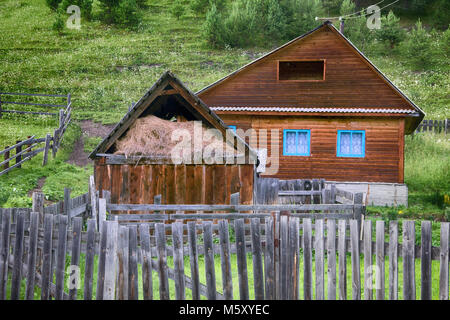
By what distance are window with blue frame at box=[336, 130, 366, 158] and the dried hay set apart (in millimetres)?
10998

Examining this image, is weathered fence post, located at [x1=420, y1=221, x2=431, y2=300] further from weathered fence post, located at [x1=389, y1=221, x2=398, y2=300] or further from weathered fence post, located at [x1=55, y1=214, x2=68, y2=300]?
weathered fence post, located at [x1=55, y1=214, x2=68, y2=300]

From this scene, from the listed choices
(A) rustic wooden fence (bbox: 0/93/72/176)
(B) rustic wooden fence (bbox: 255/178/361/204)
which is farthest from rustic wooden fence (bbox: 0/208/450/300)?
(A) rustic wooden fence (bbox: 0/93/72/176)

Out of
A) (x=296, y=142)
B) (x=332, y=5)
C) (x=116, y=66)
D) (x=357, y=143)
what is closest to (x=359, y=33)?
(x=332, y=5)

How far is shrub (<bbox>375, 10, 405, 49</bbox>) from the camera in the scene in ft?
180

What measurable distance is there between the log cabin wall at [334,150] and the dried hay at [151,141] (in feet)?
33.4

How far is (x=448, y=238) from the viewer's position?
245 inches

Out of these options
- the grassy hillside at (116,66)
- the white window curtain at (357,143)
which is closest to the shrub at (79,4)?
the grassy hillside at (116,66)

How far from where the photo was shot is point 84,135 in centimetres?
2934

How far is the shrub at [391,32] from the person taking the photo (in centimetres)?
5491

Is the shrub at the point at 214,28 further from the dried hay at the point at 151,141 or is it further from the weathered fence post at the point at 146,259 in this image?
the weathered fence post at the point at 146,259
